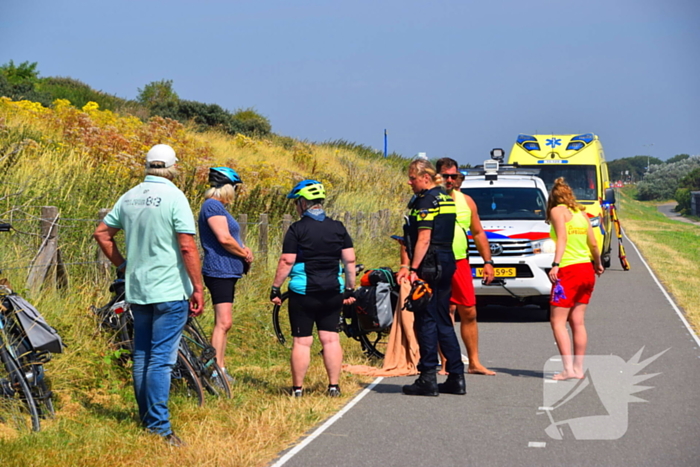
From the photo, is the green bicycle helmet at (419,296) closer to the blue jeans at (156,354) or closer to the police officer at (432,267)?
the police officer at (432,267)

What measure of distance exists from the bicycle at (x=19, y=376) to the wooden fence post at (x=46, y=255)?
5.55 ft

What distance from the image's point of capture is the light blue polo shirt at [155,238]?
632 cm

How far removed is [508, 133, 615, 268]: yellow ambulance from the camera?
21.4m

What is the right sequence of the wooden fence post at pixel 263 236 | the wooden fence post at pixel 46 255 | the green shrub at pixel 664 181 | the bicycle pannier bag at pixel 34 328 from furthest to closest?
the green shrub at pixel 664 181 < the wooden fence post at pixel 263 236 < the wooden fence post at pixel 46 255 < the bicycle pannier bag at pixel 34 328

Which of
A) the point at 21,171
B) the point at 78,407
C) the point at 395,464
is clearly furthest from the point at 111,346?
the point at 21,171

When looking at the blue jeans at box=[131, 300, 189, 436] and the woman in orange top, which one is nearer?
the blue jeans at box=[131, 300, 189, 436]

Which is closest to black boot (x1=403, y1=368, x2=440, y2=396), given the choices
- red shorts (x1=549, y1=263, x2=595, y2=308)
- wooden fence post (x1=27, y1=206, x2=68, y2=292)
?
red shorts (x1=549, y1=263, x2=595, y2=308)

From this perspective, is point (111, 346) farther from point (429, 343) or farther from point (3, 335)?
point (429, 343)

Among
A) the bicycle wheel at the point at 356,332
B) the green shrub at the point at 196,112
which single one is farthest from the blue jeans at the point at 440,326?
the green shrub at the point at 196,112

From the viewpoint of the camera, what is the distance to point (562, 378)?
8.91m

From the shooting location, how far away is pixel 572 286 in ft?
29.6

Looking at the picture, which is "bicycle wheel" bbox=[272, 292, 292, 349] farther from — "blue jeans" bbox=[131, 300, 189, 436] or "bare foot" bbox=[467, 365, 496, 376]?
"blue jeans" bbox=[131, 300, 189, 436]

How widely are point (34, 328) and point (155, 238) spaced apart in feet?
4.33

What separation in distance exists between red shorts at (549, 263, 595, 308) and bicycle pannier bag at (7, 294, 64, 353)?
4642 millimetres
